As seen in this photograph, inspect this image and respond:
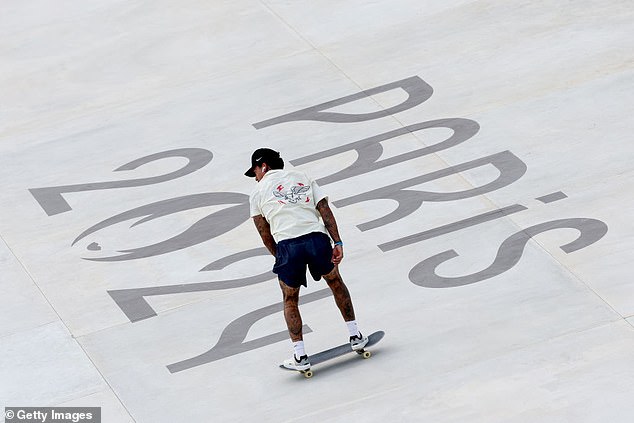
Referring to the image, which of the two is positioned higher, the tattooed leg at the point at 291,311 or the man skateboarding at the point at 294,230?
the man skateboarding at the point at 294,230

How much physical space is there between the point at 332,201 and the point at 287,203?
3.16 m

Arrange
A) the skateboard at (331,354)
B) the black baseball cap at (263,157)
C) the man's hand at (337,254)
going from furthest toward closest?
the skateboard at (331,354) → the black baseball cap at (263,157) → the man's hand at (337,254)

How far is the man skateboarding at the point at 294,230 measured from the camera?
1068cm

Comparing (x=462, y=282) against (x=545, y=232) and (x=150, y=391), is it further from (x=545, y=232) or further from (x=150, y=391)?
(x=150, y=391)

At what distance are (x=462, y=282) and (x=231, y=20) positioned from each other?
734 cm

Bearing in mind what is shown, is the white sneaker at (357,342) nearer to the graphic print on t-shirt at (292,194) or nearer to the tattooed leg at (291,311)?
the tattooed leg at (291,311)

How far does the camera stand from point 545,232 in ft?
41.2

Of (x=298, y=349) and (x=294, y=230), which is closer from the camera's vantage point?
(x=294, y=230)


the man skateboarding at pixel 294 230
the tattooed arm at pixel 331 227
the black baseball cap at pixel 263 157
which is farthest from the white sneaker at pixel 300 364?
the black baseball cap at pixel 263 157

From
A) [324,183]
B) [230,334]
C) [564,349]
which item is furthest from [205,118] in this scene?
[564,349]

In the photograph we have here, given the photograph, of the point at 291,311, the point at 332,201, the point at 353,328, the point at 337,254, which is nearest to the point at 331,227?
the point at 337,254

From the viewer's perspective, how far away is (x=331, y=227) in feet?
35.1

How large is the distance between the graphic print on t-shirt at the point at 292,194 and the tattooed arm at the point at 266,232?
9.5 inches

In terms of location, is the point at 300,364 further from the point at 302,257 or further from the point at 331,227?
the point at 331,227
